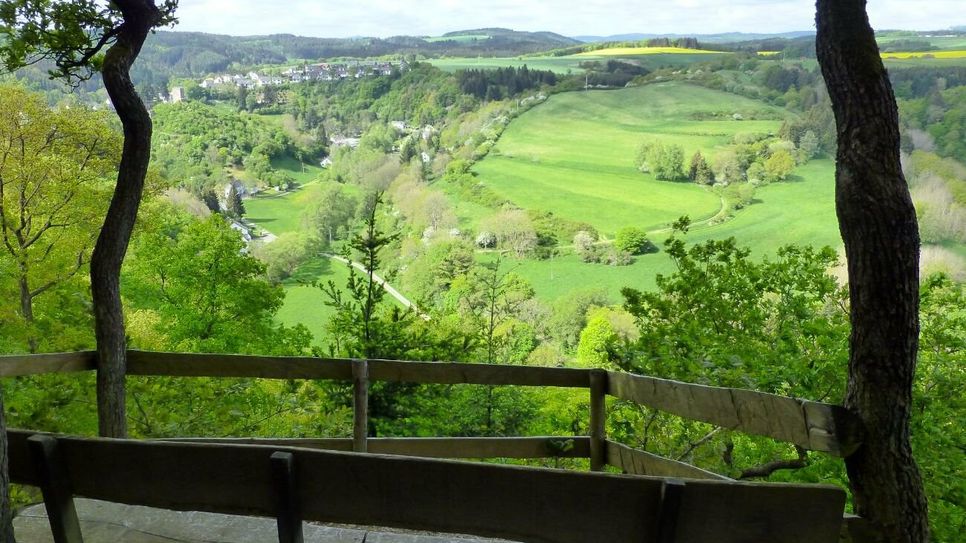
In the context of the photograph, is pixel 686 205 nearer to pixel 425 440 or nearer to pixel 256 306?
pixel 256 306

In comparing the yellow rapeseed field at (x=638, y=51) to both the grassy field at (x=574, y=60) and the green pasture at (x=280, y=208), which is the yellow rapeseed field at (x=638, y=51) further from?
the green pasture at (x=280, y=208)

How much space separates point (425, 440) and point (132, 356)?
211 centimetres

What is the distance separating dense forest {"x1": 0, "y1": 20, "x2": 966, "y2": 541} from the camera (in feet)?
25.7

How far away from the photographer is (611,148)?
309ft

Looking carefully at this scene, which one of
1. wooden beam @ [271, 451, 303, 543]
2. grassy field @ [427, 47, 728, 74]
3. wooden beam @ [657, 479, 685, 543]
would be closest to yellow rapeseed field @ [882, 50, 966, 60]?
grassy field @ [427, 47, 728, 74]

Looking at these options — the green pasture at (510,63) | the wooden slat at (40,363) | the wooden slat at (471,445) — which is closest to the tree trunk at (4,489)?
the wooden slat at (471,445)

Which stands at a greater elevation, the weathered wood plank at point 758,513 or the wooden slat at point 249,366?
the weathered wood plank at point 758,513

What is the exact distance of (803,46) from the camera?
91875mm

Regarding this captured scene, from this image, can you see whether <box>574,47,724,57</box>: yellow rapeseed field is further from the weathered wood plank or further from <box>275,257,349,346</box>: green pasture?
the weathered wood plank

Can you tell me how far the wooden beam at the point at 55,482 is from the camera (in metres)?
2.14

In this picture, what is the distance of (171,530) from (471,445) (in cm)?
192

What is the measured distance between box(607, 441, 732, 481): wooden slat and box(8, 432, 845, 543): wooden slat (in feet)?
4.74

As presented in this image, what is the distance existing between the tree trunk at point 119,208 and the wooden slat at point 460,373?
2.06 m

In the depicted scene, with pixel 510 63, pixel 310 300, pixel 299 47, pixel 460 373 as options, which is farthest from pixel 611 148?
pixel 460 373
